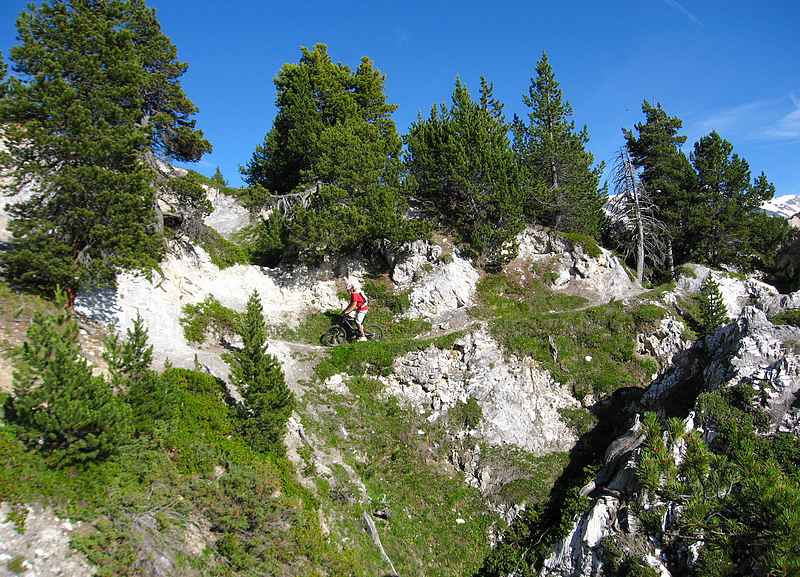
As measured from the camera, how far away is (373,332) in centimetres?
2897

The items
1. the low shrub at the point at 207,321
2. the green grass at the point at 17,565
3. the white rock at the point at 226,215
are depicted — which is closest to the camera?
the green grass at the point at 17,565

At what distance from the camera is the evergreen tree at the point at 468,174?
34656mm

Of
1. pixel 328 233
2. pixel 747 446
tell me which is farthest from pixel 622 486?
pixel 328 233

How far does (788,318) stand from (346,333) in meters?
21.7

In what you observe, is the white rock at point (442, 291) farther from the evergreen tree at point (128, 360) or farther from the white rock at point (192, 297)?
the evergreen tree at point (128, 360)

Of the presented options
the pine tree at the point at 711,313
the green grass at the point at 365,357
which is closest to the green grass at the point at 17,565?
the green grass at the point at 365,357

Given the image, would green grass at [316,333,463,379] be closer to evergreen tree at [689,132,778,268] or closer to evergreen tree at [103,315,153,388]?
evergreen tree at [103,315,153,388]

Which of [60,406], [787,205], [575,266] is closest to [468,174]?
[575,266]

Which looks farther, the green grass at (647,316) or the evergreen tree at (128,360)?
the green grass at (647,316)

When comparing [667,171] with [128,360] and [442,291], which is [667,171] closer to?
[442,291]

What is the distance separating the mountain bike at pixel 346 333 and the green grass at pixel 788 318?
19923 millimetres

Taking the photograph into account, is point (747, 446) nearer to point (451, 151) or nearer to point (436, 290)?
point (436, 290)

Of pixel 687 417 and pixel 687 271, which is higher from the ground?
pixel 687 271

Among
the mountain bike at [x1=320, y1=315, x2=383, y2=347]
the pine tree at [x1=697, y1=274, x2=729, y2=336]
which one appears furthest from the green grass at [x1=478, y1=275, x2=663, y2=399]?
the mountain bike at [x1=320, y1=315, x2=383, y2=347]
